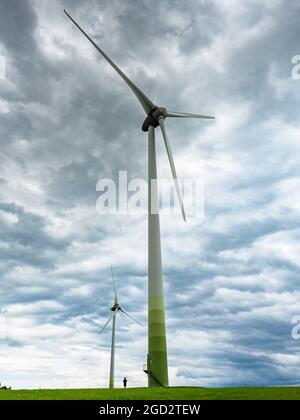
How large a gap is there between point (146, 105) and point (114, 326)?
158 feet

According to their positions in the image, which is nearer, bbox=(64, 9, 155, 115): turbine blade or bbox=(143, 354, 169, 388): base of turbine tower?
bbox=(143, 354, 169, 388): base of turbine tower

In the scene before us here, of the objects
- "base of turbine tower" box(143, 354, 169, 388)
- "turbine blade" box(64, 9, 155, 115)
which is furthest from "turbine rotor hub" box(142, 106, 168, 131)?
"base of turbine tower" box(143, 354, 169, 388)

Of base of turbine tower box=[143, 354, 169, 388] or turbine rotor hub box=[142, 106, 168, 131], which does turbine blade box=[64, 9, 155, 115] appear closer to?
turbine rotor hub box=[142, 106, 168, 131]

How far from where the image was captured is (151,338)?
169 feet

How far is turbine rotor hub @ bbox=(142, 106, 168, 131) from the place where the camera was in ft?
215

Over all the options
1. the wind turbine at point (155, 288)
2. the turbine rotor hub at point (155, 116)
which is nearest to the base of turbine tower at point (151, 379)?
the wind turbine at point (155, 288)

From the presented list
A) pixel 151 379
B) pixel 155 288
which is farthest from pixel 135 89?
pixel 151 379

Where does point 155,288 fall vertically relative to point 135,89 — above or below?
below

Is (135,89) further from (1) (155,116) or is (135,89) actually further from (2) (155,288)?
(2) (155,288)

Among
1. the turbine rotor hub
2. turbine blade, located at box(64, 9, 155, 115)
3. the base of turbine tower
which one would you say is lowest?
the base of turbine tower

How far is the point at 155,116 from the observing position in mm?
66062

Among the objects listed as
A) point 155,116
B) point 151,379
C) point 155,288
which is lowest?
point 151,379
